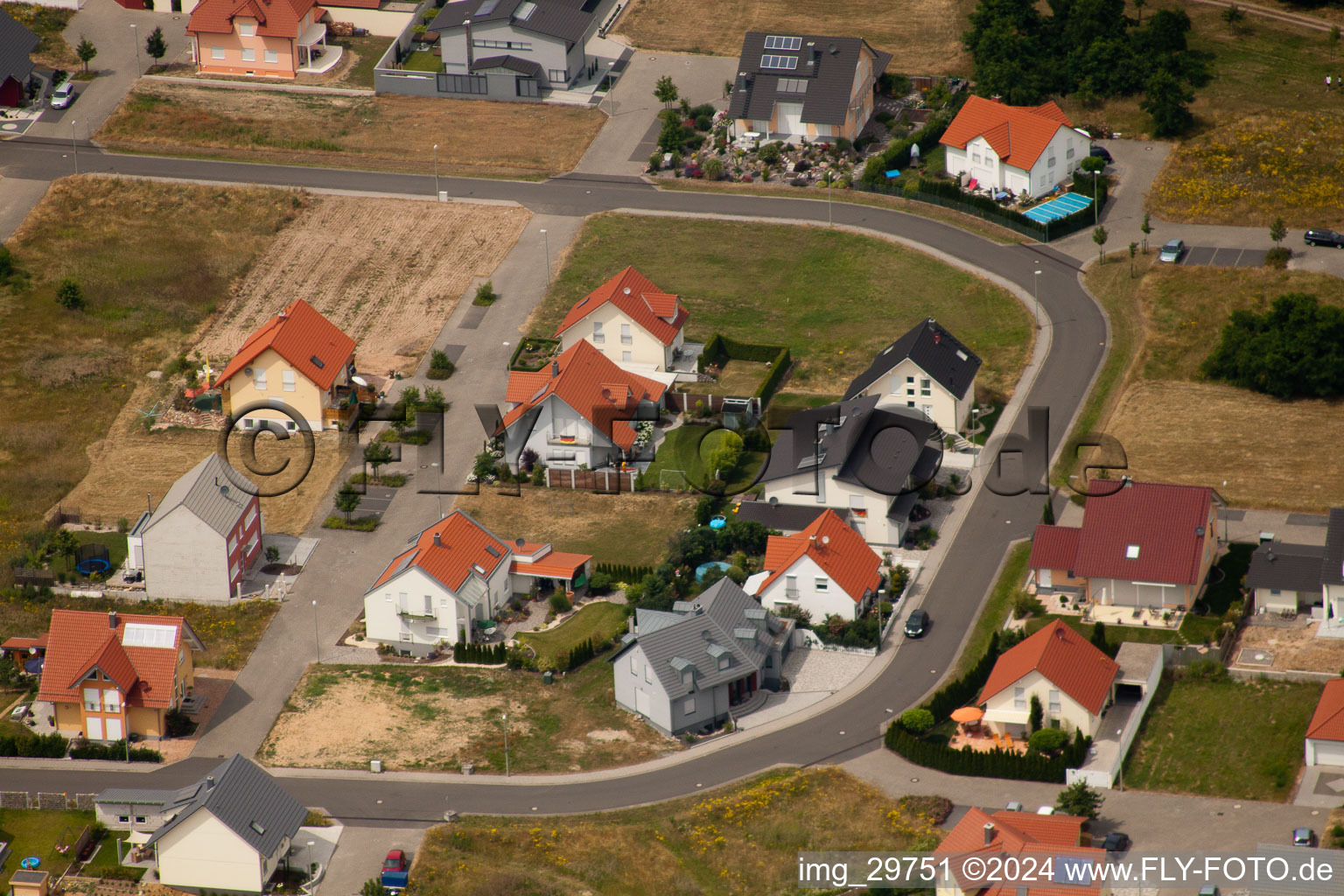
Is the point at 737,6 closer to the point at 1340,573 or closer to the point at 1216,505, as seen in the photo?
the point at 1216,505

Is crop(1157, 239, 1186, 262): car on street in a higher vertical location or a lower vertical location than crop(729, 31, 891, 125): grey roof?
lower

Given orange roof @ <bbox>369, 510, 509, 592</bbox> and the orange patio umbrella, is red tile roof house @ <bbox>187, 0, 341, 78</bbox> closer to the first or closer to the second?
orange roof @ <bbox>369, 510, 509, 592</bbox>

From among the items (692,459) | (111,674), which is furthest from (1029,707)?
(111,674)

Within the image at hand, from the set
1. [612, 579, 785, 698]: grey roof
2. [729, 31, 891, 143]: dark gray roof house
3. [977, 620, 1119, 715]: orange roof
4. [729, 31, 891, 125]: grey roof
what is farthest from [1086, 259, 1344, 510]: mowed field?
[612, 579, 785, 698]: grey roof

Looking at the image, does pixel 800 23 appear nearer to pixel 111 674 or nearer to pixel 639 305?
pixel 639 305

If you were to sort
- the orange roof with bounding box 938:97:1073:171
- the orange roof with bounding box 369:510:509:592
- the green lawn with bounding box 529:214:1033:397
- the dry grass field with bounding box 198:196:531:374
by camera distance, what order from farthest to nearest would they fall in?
the orange roof with bounding box 938:97:1073:171 < the dry grass field with bounding box 198:196:531:374 < the green lawn with bounding box 529:214:1033:397 < the orange roof with bounding box 369:510:509:592

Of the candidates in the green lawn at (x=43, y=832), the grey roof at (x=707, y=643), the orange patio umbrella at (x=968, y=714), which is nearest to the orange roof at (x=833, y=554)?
the grey roof at (x=707, y=643)

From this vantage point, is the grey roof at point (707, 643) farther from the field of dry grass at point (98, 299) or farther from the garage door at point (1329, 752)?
the field of dry grass at point (98, 299)
